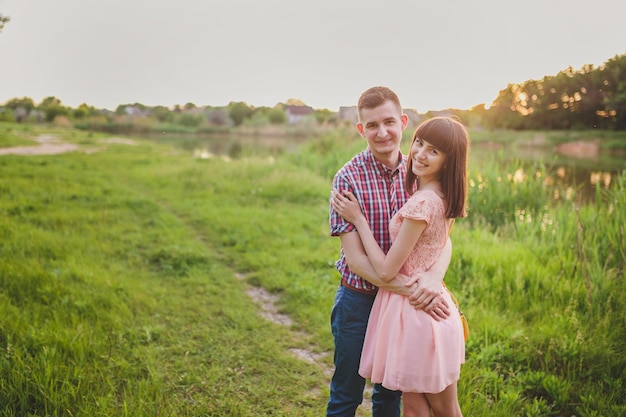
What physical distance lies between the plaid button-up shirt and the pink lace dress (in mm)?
104

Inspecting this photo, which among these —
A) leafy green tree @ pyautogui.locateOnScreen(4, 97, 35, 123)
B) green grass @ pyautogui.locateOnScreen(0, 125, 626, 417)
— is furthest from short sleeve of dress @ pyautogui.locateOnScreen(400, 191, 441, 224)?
leafy green tree @ pyautogui.locateOnScreen(4, 97, 35, 123)

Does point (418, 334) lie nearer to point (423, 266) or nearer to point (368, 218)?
point (423, 266)

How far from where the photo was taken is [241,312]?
4.31 m

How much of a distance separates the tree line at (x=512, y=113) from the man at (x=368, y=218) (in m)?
8.05

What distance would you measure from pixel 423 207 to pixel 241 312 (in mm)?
2958

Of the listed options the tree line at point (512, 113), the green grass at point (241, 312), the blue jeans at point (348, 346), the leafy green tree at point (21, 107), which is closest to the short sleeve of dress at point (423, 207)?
the blue jeans at point (348, 346)

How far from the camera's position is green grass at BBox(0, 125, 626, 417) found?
2.83 meters

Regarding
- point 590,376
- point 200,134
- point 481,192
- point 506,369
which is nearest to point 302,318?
point 506,369

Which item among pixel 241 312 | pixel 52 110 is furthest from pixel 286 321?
pixel 52 110

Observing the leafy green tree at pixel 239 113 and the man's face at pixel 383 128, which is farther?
the leafy green tree at pixel 239 113

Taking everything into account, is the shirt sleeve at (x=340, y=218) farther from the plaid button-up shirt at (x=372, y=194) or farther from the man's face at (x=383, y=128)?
the man's face at (x=383, y=128)

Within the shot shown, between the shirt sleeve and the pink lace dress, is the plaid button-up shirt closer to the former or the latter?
the shirt sleeve

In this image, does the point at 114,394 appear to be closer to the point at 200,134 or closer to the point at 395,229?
the point at 395,229

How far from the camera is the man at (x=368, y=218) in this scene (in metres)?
2.01
